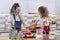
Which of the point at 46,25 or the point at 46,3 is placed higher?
the point at 46,3

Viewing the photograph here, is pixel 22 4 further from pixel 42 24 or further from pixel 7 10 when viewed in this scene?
pixel 42 24

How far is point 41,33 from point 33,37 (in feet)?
2.49

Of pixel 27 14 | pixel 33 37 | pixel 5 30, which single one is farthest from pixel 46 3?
pixel 5 30

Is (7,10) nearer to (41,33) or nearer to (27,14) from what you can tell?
(27,14)

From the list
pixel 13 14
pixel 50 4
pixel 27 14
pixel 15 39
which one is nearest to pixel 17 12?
pixel 13 14

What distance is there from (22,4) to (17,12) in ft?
2.65

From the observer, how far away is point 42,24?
295 cm

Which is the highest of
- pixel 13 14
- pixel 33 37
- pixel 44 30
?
pixel 13 14

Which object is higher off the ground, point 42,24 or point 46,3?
point 46,3

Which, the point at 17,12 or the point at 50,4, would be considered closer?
the point at 17,12

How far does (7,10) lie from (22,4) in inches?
12.6

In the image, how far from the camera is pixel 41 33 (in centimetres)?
296

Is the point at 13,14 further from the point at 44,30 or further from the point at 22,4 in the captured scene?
the point at 22,4

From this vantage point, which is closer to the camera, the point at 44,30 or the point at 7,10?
the point at 44,30
